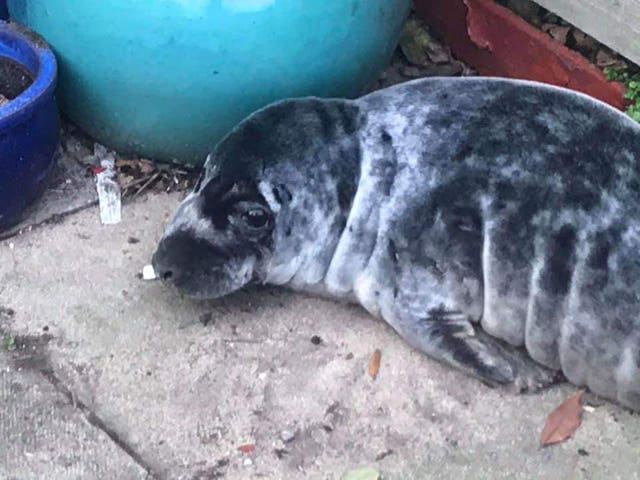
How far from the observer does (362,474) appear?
2.47 meters

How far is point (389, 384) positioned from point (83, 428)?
74cm

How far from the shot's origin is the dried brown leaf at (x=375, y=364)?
2.75 metres

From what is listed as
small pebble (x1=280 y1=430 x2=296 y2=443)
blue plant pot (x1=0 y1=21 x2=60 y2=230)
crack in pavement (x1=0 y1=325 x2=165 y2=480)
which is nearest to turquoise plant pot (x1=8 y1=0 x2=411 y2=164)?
blue plant pot (x1=0 y1=21 x2=60 y2=230)

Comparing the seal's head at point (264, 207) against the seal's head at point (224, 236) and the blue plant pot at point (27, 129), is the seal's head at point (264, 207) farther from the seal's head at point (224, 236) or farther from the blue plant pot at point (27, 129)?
the blue plant pot at point (27, 129)

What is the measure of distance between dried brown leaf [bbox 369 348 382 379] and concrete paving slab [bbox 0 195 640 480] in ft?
0.06

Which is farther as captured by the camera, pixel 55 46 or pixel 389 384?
pixel 55 46

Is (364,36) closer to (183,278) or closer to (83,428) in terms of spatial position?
(183,278)

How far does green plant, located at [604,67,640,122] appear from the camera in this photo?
3.22 metres

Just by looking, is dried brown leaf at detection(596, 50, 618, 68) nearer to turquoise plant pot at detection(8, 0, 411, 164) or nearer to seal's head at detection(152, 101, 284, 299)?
turquoise plant pot at detection(8, 0, 411, 164)

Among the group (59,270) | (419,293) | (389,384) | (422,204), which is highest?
(422,204)

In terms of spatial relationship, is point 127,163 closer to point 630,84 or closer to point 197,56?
point 197,56

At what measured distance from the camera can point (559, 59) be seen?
137 inches

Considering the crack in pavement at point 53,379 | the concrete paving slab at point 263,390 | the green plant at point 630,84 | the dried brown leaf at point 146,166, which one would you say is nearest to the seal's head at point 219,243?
the concrete paving slab at point 263,390

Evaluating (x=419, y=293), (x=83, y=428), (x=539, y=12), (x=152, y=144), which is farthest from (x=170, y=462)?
(x=539, y=12)
